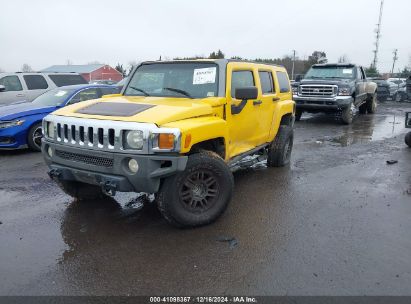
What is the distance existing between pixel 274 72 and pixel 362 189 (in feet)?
8.22

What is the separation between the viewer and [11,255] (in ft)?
12.1

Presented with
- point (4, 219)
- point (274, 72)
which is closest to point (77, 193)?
point (4, 219)

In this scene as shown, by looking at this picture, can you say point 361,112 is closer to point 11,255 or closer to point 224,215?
point 224,215

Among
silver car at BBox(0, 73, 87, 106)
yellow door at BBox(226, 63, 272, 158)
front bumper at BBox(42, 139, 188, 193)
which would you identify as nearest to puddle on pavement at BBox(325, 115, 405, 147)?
yellow door at BBox(226, 63, 272, 158)

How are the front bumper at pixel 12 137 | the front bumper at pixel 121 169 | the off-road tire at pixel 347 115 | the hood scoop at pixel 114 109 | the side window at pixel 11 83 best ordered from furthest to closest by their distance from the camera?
the off-road tire at pixel 347 115, the side window at pixel 11 83, the front bumper at pixel 12 137, the hood scoop at pixel 114 109, the front bumper at pixel 121 169

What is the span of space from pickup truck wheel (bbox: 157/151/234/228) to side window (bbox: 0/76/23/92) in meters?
9.76

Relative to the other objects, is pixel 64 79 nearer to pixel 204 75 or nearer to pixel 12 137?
pixel 12 137

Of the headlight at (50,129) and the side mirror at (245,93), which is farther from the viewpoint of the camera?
the side mirror at (245,93)

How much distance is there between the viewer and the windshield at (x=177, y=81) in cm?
489

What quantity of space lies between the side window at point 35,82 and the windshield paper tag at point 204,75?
28.2ft

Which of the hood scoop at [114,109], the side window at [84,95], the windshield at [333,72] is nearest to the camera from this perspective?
the hood scoop at [114,109]

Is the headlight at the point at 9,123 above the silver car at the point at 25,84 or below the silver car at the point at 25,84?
below

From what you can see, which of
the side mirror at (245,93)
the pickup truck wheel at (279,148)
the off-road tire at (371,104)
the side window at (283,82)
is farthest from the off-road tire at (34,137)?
the off-road tire at (371,104)

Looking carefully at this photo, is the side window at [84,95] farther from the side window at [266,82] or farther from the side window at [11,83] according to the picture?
the side window at [266,82]
